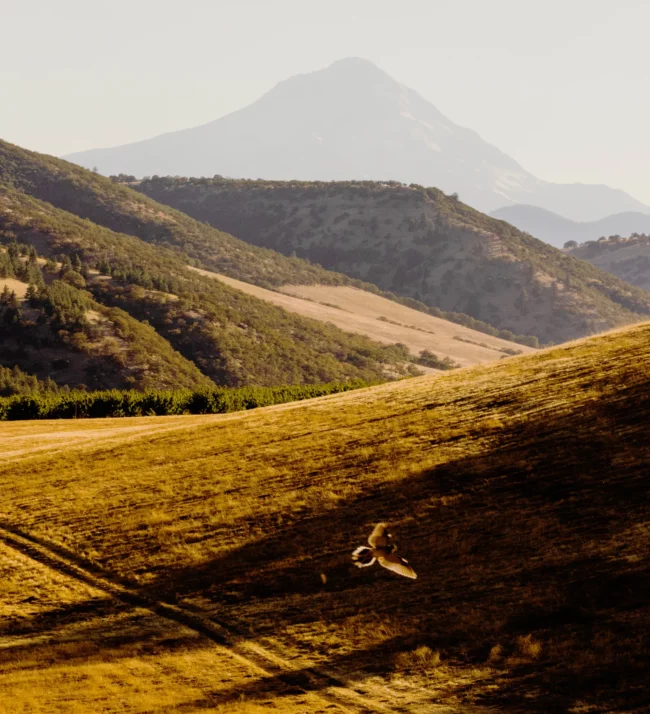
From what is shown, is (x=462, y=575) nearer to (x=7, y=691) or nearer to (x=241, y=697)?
(x=241, y=697)

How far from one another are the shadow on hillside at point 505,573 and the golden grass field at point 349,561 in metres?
0.07

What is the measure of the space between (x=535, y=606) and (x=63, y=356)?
12184 cm

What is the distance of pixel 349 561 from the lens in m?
29.6

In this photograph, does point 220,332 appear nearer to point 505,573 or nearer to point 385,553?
point 505,573

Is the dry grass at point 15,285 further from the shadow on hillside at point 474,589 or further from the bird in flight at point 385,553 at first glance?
the bird in flight at point 385,553

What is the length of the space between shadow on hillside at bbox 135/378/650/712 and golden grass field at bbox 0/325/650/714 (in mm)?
74

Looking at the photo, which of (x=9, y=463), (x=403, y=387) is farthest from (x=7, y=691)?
(x=403, y=387)

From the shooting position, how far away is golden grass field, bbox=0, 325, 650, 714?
2322 centimetres

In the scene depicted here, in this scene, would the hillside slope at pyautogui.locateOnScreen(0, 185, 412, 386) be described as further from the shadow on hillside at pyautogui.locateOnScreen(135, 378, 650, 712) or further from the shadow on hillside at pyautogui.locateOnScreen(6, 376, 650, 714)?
the shadow on hillside at pyautogui.locateOnScreen(6, 376, 650, 714)

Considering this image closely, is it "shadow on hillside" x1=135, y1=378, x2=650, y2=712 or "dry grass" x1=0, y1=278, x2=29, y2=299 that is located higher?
"dry grass" x1=0, y1=278, x2=29, y2=299

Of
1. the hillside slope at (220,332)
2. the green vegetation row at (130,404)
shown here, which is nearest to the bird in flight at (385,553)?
the green vegetation row at (130,404)

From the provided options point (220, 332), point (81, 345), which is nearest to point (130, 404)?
point (81, 345)

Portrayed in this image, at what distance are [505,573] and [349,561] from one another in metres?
5.49

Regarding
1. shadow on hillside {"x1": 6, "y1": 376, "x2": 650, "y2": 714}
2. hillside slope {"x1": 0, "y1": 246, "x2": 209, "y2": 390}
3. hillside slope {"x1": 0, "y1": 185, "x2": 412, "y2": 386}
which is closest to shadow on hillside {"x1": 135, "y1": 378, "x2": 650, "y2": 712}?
shadow on hillside {"x1": 6, "y1": 376, "x2": 650, "y2": 714}
